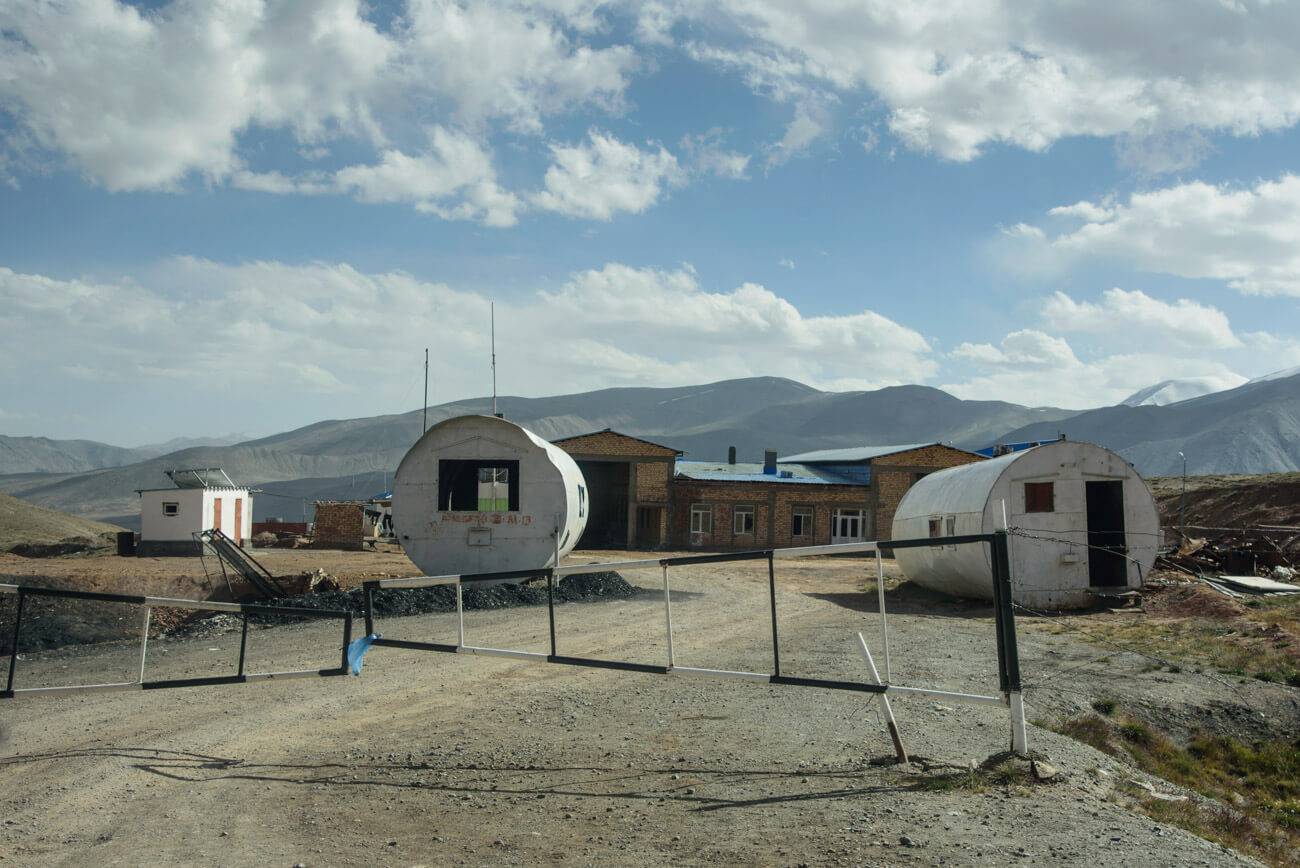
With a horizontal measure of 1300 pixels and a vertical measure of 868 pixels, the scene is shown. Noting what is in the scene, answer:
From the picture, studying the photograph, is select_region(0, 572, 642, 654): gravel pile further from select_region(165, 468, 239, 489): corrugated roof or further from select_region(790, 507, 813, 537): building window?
select_region(790, 507, 813, 537): building window

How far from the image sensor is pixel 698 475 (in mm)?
46875

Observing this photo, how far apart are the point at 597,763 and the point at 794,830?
2.00m

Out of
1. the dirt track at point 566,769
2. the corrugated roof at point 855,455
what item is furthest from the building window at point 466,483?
the corrugated roof at point 855,455

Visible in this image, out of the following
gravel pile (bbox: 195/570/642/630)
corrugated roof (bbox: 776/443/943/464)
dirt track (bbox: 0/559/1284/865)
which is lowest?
dirt track (bbox: 0/559/1284/865)

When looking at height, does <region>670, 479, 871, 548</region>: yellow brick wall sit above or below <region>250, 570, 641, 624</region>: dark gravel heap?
above

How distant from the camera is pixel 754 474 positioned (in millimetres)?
48406

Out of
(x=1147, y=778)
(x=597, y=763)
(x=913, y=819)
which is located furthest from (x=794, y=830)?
(x=1147, y=778)

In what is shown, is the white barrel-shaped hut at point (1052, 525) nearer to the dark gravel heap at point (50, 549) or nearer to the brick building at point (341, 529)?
the brick building at point (341, 529)

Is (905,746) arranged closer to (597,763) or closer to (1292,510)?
(597,763)

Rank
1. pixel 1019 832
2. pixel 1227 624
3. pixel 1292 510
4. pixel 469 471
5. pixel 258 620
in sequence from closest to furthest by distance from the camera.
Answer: pixel 1019 832 < pixel 1227 624 < pixel 258 620 < pixel 469 471 < pixel 1292 510

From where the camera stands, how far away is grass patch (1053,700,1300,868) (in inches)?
277

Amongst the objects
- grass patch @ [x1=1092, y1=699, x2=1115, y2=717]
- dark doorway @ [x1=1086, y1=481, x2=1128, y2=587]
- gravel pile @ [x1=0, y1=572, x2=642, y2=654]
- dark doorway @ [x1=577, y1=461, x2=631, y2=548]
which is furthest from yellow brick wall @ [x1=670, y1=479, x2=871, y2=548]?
grass patch @ [x1=1092, y1=699, x2=1115, y2=717]

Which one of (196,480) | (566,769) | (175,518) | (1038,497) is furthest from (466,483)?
(196,480)

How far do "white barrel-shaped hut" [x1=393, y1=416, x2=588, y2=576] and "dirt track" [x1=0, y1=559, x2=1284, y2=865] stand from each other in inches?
296
